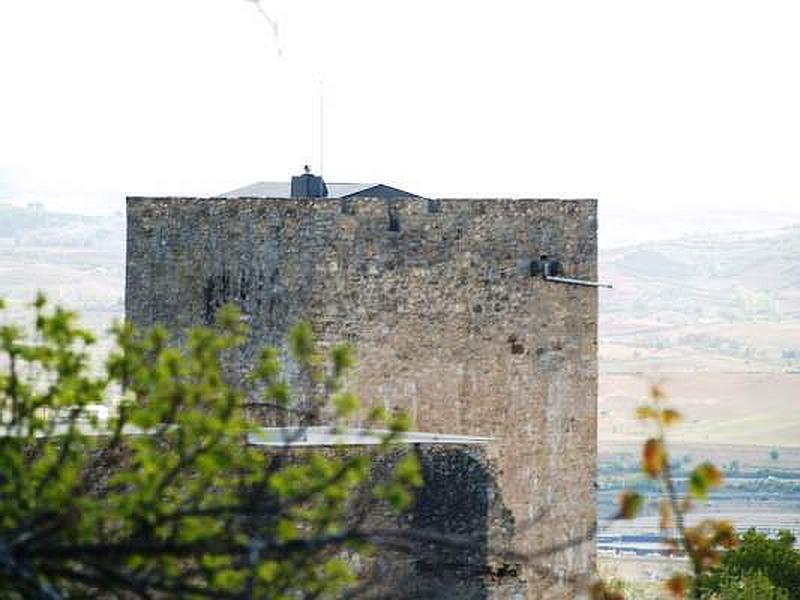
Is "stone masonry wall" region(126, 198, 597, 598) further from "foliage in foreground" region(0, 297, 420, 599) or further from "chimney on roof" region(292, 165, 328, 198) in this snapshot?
"foliage in foreground" region(0, 297, 420, 599)

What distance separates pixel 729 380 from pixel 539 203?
155m

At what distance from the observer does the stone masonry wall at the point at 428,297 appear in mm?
26547

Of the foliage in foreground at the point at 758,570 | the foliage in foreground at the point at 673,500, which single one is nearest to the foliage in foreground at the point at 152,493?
the foliage in foreground at the point at 673,500

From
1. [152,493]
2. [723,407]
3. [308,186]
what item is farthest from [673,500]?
[723,407]

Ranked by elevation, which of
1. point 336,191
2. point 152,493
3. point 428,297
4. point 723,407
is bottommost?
point 723,407

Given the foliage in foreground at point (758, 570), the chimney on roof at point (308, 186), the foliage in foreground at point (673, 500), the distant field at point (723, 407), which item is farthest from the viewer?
the distant field at point (723, 407)

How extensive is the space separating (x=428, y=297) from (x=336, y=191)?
3.27 meters

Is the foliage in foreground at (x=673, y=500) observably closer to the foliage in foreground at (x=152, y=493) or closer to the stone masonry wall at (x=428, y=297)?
the foliage in foreground at (x=152, y=493)

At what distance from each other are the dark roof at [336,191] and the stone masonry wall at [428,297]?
3.99 ft

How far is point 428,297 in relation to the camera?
26906 mm

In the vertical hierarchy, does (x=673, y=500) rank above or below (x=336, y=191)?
below

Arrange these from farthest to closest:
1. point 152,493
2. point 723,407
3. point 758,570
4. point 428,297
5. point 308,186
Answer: point 723,407, point 758,570, point 308,186, point 428,297, point 152,493

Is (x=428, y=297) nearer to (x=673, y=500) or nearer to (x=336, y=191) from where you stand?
(x=336, y=191)

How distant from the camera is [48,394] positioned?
1167cm
